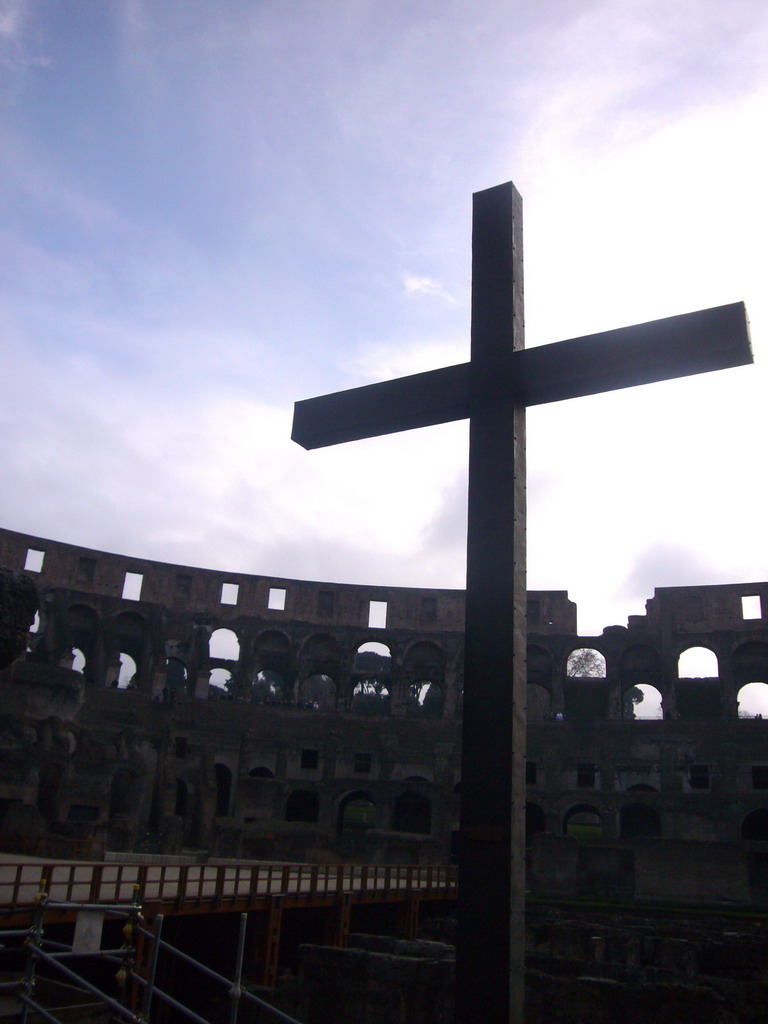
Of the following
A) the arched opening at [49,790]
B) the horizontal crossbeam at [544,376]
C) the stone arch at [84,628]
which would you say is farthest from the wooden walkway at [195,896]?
the stone arch at [84,628]

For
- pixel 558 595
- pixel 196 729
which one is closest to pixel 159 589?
pixel 196 729

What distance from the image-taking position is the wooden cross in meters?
3.44

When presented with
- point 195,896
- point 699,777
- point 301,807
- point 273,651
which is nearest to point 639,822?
point 699,777

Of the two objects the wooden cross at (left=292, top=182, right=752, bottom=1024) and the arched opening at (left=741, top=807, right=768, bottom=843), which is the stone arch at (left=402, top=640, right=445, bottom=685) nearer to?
the arched opening at (left=741, top=807, right=768, bottom=843)

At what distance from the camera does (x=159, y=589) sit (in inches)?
1697

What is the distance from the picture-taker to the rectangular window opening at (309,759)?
3781 centimetres

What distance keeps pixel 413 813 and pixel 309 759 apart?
5164 mm

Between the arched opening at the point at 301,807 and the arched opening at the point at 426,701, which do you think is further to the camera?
the arched opening at the point at 426,701

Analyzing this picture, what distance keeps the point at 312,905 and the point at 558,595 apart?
28.5 metres

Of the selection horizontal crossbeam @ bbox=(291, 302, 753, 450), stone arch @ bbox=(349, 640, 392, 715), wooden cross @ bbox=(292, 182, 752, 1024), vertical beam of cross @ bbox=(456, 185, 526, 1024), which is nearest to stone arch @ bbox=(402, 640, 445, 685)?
stone arch @ bbox=(349, 640, 392, 715)

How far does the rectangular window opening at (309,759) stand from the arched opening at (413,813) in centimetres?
394

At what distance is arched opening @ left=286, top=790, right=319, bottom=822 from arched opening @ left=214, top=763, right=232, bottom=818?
2943mm

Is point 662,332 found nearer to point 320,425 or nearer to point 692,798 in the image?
point 320,425

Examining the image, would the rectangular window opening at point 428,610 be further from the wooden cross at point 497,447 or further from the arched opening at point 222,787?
the wooden cross at point 497,447
